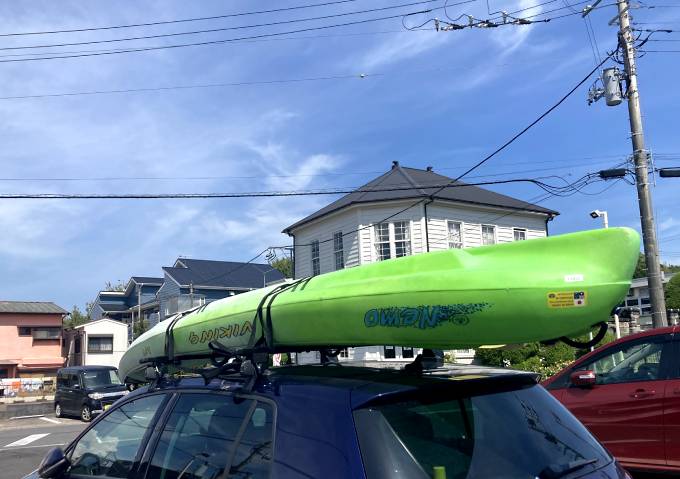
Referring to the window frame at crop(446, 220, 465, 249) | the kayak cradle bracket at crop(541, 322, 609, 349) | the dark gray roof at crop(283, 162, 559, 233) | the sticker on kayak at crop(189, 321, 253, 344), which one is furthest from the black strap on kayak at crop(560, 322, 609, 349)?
the window frame at crop(446, 220, 465, 249)

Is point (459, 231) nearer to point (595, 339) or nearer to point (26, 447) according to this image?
point (26, 447)

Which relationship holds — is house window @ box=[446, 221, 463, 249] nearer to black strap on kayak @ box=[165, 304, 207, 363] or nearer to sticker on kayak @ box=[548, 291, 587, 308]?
black strap on kayak @ box=[165, 304, 207, 363]

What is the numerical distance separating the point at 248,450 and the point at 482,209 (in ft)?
82.5

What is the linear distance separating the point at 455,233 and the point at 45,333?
30473mm

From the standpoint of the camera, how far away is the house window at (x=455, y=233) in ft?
84.9

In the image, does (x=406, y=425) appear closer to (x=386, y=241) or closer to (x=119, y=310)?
(x=386, y=241)

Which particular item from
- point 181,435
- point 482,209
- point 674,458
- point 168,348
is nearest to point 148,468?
point 181,435

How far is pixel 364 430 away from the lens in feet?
7.66

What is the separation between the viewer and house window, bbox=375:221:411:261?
25375mm

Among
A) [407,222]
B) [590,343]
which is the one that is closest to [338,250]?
[407,222]

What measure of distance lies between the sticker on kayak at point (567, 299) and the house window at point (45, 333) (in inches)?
1769

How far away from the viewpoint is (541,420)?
2779 millimetres

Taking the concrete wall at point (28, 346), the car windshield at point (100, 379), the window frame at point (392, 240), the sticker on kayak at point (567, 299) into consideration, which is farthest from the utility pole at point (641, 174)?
the concrete wall at point (28, 346)

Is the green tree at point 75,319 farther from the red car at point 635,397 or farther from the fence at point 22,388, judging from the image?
the red car at point 635,397
